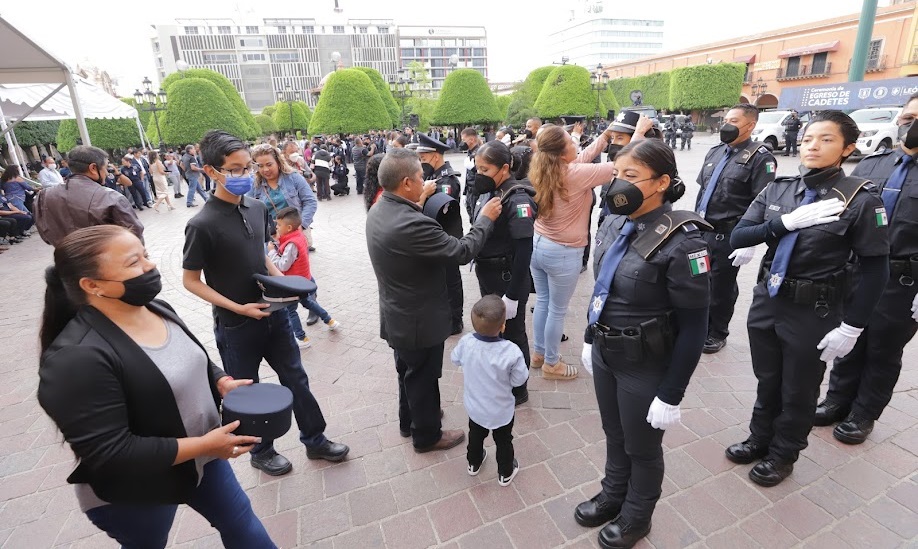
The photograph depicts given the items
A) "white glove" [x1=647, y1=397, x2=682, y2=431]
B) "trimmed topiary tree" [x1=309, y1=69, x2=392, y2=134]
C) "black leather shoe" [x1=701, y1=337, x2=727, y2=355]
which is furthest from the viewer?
"trimmed topiary tree" [x1=309, y1=69, x2=392, y2=134]

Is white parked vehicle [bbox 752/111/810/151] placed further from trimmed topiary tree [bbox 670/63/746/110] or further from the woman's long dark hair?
the woman's long dark hair

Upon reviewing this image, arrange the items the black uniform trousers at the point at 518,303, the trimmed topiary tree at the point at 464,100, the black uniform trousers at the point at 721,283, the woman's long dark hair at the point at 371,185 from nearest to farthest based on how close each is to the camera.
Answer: the black uniform trousers at the point at 518,303
the black uniform trousers at the point at 721,283
the woman's long dark hair at the point at 371,185
the trimmed topiary tree at the point at 464,100

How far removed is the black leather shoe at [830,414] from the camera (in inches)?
130

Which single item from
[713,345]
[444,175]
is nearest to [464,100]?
[444,175]

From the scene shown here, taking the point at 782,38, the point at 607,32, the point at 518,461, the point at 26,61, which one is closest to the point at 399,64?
the point at 607,32

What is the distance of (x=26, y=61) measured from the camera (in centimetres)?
675

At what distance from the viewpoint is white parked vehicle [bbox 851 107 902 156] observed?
15.2 meters

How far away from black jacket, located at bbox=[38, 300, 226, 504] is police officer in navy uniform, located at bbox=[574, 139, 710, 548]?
1.88m

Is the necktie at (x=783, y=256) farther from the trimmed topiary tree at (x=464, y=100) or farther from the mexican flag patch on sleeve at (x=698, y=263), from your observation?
the trimmed topiary tree at (x=464, y=100)

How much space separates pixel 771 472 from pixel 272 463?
3.18 metres

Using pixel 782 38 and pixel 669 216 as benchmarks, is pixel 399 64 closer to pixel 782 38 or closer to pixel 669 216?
pixel 782 38

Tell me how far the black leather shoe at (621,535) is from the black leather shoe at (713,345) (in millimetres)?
2504

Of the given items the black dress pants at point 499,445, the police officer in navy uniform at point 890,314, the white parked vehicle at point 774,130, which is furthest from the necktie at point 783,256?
the white parked vehicle at point 774,130

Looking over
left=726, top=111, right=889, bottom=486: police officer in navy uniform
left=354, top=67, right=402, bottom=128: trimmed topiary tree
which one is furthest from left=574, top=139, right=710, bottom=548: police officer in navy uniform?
left=354, top=67, right=402, bottom=128: trimmed topiary tree
